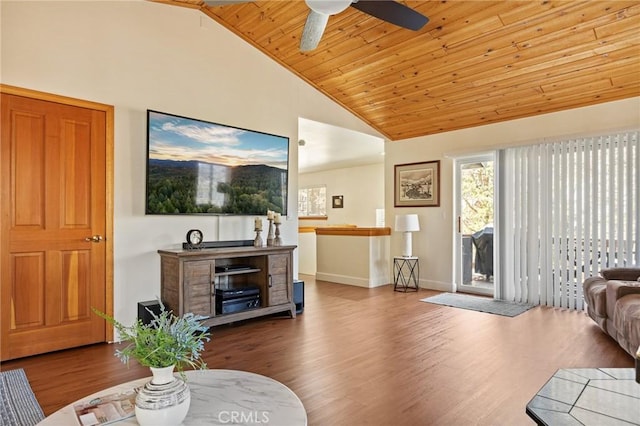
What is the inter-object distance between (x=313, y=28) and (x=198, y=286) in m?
2.42

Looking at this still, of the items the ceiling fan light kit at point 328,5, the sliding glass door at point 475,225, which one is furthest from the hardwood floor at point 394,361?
the ceiling fan light kit at point 328,5

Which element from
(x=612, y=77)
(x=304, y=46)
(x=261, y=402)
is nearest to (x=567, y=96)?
(x=612, y=77)

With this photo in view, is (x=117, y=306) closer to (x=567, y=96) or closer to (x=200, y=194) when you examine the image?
(x=200, y=194)

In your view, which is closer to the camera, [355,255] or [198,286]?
[198,286]

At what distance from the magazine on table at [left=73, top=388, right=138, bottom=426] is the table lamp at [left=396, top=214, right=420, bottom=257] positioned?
470 cm

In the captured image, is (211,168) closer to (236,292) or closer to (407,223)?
(236,292)

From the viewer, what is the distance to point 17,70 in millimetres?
2885

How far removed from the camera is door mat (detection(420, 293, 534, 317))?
14.1 ft

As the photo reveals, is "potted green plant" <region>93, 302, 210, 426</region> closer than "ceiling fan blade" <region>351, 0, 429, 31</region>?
Yes

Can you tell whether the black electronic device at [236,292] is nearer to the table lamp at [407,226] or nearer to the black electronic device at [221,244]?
the black electronic device at [221,244]

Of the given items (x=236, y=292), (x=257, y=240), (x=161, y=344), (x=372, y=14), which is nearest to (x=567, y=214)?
(x=372, y=14)

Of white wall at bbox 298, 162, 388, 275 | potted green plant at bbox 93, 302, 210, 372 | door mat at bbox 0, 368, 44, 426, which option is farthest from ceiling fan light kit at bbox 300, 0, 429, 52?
white wall at bbox 298, 162, 388, 275

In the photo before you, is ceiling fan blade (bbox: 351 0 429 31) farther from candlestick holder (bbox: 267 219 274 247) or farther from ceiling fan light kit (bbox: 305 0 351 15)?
candlestick holder (bbox: 267 219 274 247)

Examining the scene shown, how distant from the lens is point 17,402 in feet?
7.14
